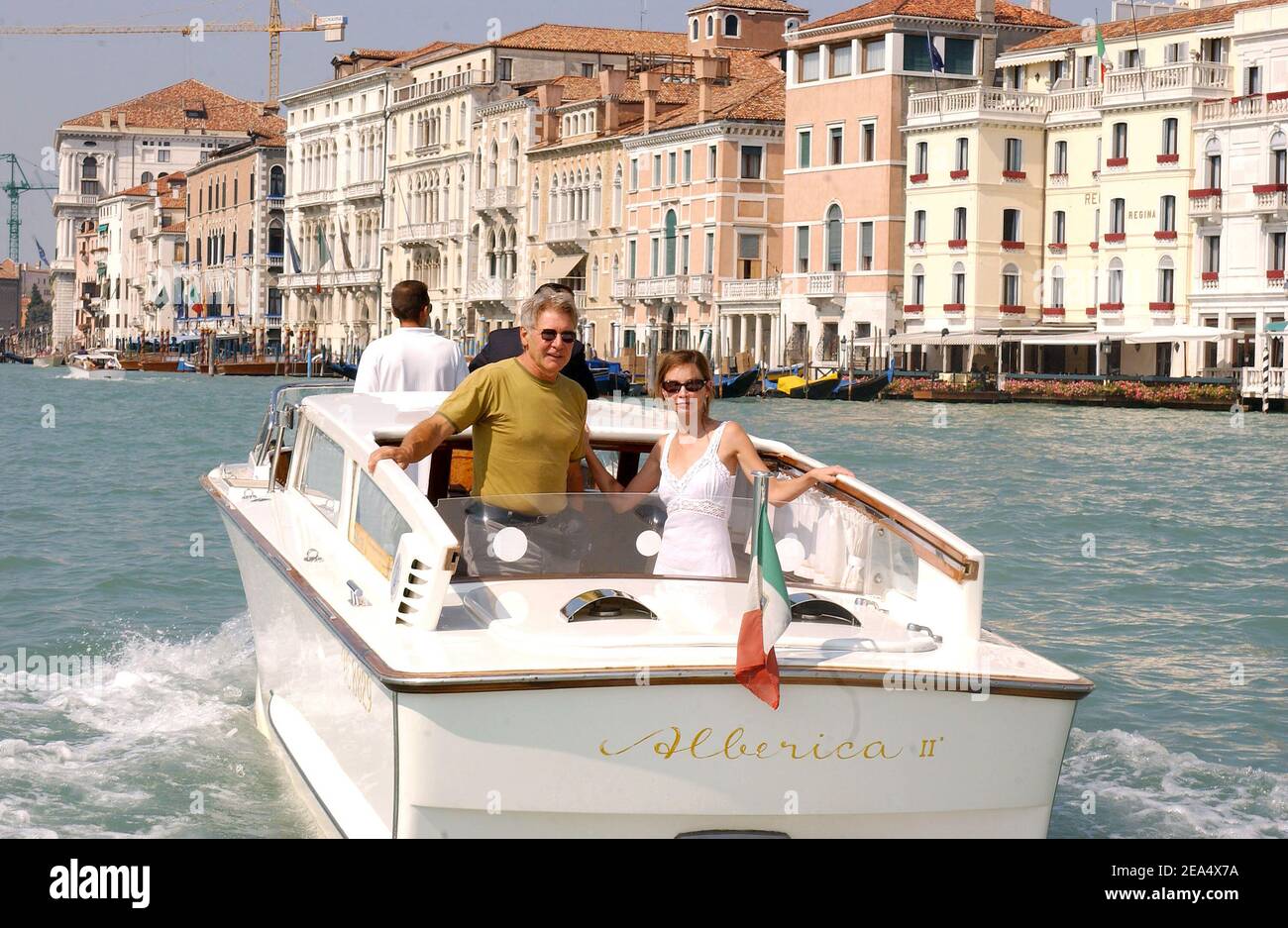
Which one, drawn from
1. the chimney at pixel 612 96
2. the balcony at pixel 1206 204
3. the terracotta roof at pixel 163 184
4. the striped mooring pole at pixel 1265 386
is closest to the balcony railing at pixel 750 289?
the chimney at pixel 612 96

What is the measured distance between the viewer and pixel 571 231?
60.6m

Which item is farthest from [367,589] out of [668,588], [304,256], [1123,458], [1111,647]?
[304,256]

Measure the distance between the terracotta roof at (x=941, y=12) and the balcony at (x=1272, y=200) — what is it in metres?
10.9

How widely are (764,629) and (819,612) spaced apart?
758mm

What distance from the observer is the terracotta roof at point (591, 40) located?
67.1m

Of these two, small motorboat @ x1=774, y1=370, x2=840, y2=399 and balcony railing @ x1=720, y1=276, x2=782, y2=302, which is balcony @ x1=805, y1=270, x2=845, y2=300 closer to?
balcony railing @ x1=720, y1=276, x2=782, y2=302

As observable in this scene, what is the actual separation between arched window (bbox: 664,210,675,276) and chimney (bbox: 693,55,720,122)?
2.77m

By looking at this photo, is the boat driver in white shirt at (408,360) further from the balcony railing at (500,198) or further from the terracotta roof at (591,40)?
the terracotta roof at (591,40)

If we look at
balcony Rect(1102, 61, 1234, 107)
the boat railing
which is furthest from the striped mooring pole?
the boat railing

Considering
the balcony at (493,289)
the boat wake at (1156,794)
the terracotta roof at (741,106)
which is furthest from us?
the balcony at (493,289)

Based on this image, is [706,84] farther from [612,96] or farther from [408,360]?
[408,360]

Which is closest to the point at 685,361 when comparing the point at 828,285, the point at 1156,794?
the point at 1156,794

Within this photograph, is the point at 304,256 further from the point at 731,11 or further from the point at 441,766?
the point at 441,766

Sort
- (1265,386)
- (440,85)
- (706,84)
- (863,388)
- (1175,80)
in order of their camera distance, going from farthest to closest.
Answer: (440,85) → (706,84) → (863,388) → (1175,80) → (1265,386)
